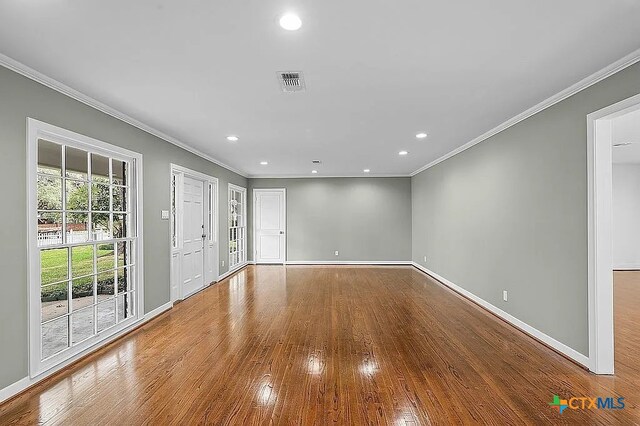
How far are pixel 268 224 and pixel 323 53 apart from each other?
7130 mm

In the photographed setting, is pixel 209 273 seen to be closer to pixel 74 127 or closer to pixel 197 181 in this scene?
pixel 197 181

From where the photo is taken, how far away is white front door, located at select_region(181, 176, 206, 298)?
5.64 m

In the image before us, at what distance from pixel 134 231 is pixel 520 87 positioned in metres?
4.49

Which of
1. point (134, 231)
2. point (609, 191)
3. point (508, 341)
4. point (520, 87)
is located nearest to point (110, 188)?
point (134, 231)

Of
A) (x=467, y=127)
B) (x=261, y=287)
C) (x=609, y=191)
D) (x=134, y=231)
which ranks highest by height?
(x=467, y=127)

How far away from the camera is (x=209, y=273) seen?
6578 millimetres

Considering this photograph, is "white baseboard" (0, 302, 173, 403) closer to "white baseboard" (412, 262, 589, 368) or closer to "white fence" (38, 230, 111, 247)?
"white fence" (38, 230, 111, 247)

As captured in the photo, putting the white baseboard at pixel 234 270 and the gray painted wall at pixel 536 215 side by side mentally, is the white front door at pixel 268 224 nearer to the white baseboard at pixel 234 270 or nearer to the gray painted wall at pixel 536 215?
the white baseboard at pixel 234 270

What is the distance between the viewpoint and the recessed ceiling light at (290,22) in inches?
76.5

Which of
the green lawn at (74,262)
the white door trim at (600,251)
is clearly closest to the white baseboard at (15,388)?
the green lawn at (74,262)

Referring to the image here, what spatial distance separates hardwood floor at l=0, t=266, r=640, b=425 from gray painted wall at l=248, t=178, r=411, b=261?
4.30 m

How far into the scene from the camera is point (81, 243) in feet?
10.8

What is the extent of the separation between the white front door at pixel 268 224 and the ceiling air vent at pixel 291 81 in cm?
624

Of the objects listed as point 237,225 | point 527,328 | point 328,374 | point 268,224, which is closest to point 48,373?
point 328,374
